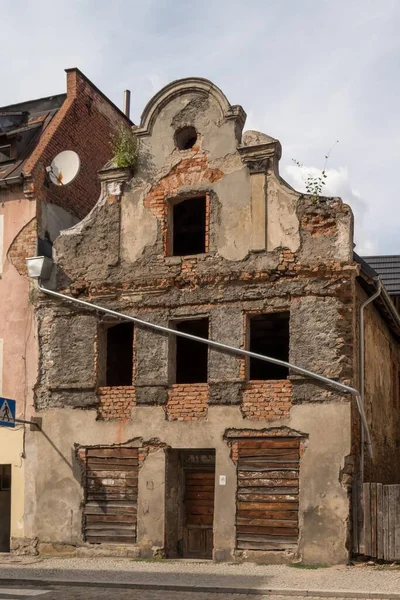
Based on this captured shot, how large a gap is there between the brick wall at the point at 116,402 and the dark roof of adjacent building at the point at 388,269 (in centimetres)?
1262

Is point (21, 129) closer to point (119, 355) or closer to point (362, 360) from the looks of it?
point (119, 355)

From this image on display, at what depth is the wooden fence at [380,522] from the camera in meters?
15.0

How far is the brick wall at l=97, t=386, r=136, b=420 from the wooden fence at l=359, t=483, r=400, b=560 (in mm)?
5103

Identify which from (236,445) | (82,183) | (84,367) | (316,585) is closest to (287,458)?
(236,445)

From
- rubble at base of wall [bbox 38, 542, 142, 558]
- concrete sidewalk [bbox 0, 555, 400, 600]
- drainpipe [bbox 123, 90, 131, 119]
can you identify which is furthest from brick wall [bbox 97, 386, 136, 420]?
drainpipe [bbox 123, 90, 131, 119]

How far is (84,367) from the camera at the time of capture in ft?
59.0

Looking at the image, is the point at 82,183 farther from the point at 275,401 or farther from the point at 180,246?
the point at 275,401

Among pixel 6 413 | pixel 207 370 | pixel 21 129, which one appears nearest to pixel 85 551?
pixel 6 413

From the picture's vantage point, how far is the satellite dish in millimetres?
19406

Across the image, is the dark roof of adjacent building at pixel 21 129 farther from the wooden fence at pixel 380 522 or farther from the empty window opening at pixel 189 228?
the wooden fence at pixel 380 522

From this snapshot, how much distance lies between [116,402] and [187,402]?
1.60m

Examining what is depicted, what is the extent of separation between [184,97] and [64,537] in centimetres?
958

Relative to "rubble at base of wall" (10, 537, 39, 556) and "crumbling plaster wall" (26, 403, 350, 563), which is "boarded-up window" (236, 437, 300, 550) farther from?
"rubble at base of wall" (10, 537, 39, 556)

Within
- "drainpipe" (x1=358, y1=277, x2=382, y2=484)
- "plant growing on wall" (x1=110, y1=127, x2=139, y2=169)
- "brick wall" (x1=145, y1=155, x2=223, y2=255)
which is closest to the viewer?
"drainpipe" (x1=358, y1=277, x2=382, y2=484)
